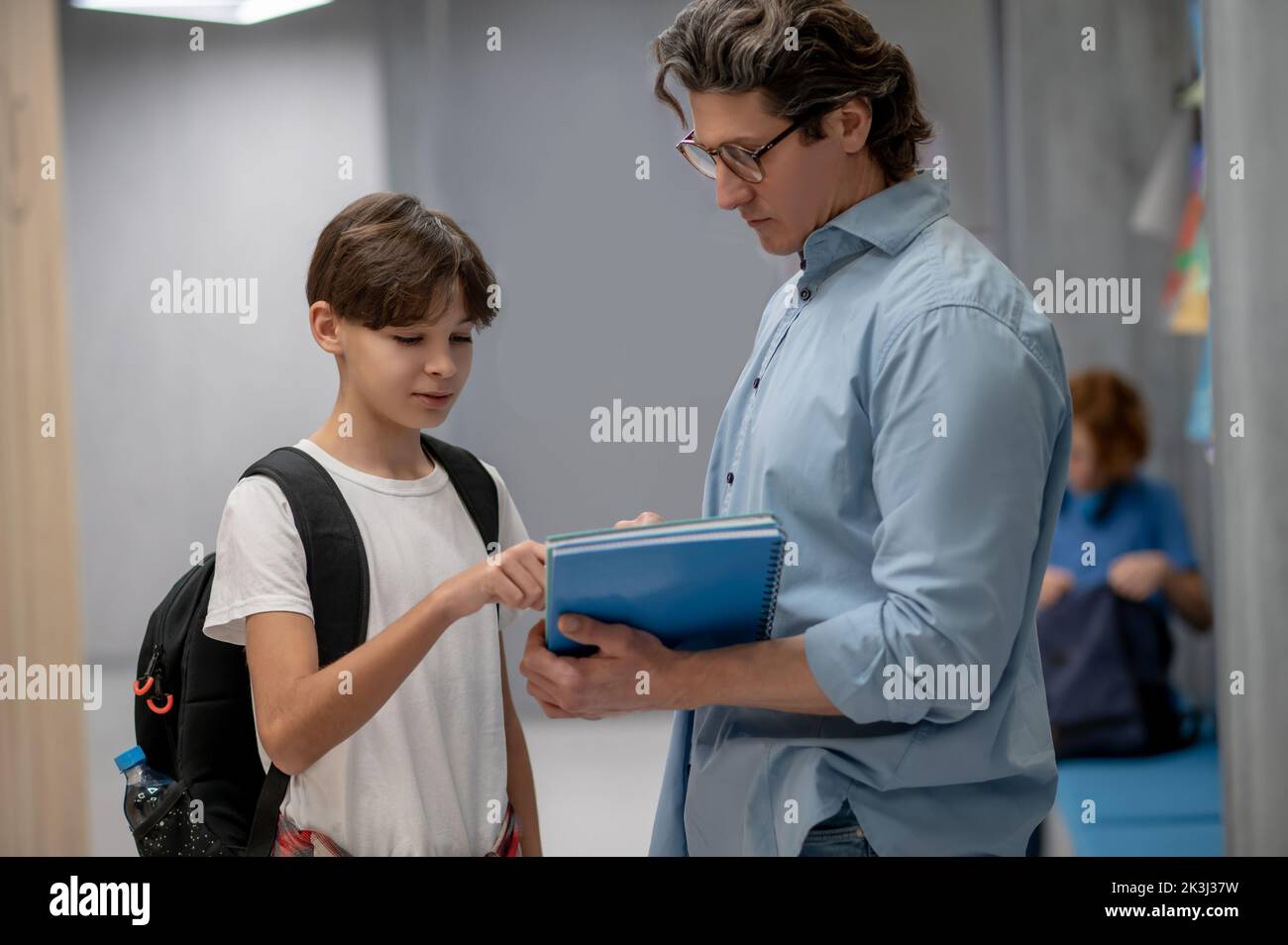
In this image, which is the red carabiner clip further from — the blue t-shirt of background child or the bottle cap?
the blue t-shirt of background child

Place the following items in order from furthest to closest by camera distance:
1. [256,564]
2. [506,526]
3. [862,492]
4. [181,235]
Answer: [181,235]
[506,526]
[256,564]
[862,492]

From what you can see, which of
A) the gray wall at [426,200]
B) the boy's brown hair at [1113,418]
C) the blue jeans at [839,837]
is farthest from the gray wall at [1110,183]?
the blue jeans at [839,837]

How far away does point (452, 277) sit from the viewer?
177 centimetres

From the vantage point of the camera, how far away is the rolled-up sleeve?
4.35ft

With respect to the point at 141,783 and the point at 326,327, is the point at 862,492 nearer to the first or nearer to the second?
the point at 326,327

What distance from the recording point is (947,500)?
52.2 inches

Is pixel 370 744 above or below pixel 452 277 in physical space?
below

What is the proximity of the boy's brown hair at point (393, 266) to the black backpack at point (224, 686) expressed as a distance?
238 mm

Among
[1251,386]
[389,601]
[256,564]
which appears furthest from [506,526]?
[1251,386]

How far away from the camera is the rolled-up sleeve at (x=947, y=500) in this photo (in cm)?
133

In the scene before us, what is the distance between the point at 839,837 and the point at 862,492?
418 millimetres

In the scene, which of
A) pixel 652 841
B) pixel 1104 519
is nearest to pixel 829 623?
pixel 652 841
